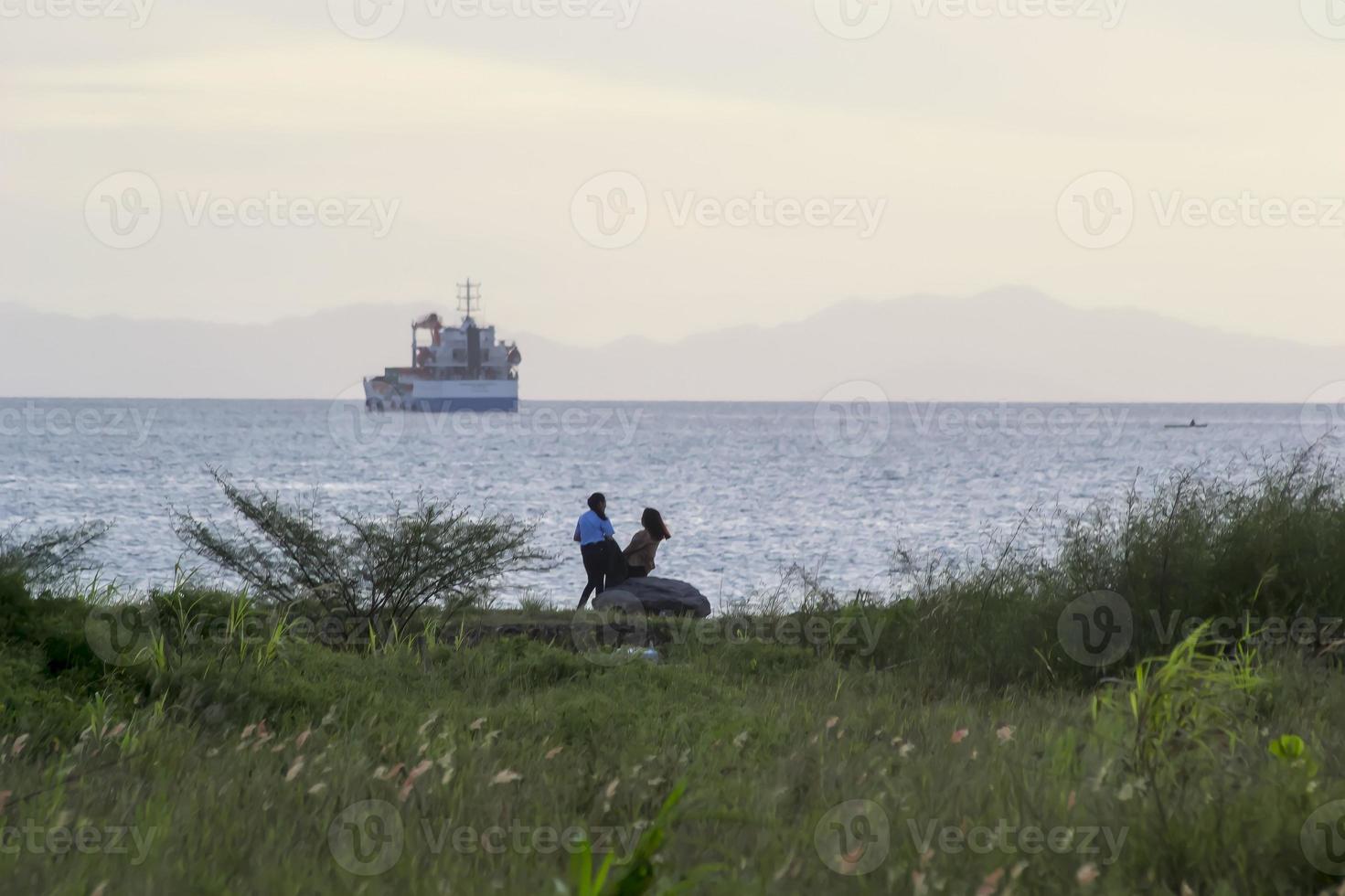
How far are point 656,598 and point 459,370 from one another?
132560 millimetres

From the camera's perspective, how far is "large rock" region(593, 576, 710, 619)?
1495cm

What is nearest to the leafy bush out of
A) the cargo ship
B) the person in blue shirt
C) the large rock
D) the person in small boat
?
the large rock

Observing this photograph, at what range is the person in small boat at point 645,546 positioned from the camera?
16.2 meters

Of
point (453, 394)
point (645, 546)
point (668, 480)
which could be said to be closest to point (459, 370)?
point (453, 394)

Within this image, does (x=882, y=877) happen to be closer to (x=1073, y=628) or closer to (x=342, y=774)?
(x=342, y=774)

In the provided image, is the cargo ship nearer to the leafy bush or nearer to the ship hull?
the ship hull

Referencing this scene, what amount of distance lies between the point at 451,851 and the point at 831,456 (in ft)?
307

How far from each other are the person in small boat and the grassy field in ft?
16.8

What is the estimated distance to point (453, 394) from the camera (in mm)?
147375

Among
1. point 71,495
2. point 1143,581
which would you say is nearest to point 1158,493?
point 1143,581

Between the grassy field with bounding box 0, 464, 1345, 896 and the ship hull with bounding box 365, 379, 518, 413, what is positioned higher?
the ship hull with bounding box 365, 379, 518, 413

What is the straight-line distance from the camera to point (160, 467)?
72125 millimetres

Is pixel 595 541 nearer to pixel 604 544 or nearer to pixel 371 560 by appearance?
pixel 604 544

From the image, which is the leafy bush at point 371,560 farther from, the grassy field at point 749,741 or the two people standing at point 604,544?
the two people standing at point 604,544
